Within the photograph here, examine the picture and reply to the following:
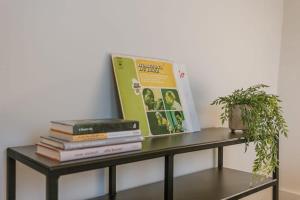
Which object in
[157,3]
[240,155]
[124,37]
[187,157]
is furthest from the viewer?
[240,155]

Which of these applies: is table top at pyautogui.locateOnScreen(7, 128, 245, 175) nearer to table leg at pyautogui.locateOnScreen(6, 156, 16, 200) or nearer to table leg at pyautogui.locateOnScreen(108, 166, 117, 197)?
table leg at pyautogui.locateOnScreen(6, 156, 16, 200)

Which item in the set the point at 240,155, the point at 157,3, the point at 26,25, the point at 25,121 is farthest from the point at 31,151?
the point at 240,155

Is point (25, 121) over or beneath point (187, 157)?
over

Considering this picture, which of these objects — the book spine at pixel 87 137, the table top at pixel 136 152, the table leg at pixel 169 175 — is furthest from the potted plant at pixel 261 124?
the book spine at pixel 87 137

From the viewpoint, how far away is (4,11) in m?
1.04

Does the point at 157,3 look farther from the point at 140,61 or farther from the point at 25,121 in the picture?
the point at 25,121

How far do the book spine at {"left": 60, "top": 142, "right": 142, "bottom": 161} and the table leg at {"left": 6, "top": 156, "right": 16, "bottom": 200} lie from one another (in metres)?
0.29

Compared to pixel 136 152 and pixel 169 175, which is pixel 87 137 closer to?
pixel 136 152

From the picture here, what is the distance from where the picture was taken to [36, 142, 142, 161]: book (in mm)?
887

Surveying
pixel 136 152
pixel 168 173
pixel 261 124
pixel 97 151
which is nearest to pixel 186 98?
pixel 261 124

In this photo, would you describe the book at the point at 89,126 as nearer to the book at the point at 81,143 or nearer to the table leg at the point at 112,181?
the book at the point at 81,143

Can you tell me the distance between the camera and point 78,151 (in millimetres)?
908

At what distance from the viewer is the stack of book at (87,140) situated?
90 centimetres

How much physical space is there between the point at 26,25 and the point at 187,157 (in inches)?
44.0
